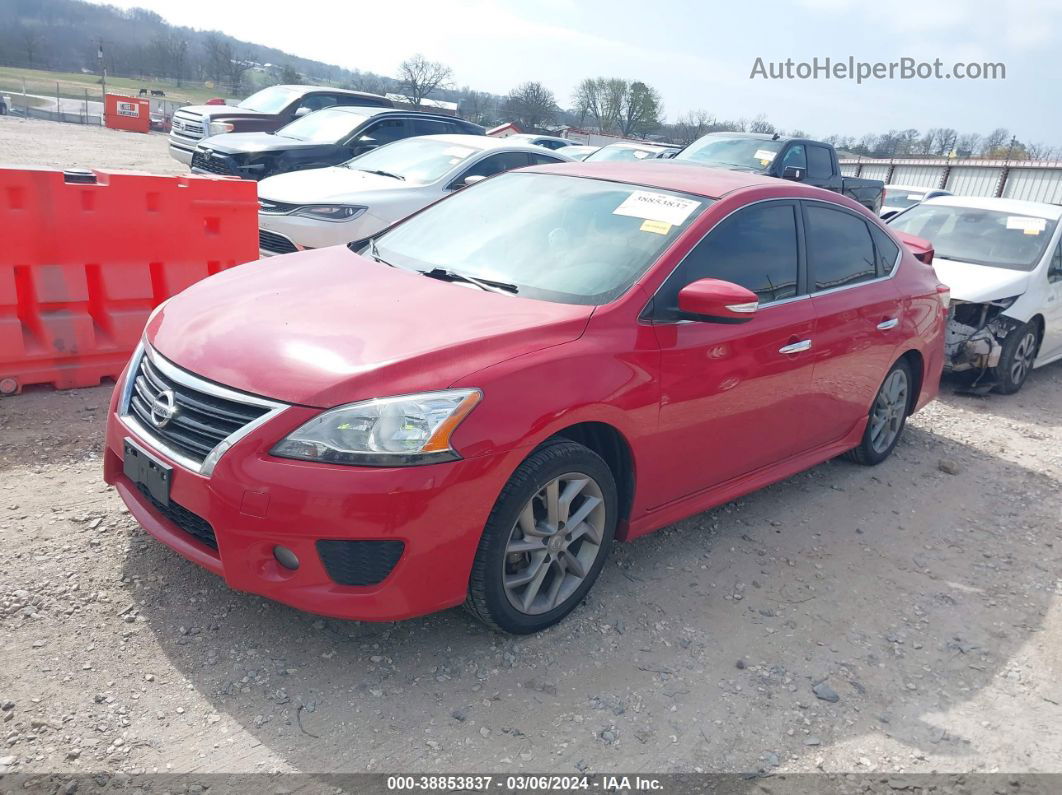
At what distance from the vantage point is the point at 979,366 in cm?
718

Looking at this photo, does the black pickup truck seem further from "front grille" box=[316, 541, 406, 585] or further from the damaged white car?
"front grille" box=[316, 541, 406, 585]

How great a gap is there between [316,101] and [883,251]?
1228 centimetres

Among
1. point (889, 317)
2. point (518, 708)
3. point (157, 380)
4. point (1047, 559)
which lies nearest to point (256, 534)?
point (157, 380)

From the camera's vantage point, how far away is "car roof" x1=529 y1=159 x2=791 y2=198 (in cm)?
396

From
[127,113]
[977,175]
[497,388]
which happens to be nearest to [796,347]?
[497,388]

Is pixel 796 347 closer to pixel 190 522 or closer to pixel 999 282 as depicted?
pixel 190 522

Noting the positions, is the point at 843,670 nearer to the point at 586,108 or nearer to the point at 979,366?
the point at 979,366

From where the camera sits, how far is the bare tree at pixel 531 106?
180ft

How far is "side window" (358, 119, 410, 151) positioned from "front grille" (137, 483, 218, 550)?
351 inches

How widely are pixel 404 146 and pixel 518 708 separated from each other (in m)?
7.83

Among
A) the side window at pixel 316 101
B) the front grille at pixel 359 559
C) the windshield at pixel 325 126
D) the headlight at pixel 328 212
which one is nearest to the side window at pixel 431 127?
the windshield at pixel 325 126

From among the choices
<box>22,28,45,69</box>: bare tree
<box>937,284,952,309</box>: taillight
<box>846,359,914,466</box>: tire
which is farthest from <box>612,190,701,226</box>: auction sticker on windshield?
<box>22,28,45,69</box>: bare tree

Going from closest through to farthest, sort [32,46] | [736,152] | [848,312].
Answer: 1. [848,312]
2. [736,152]
3. [32,46]

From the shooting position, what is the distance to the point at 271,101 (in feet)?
48.5
